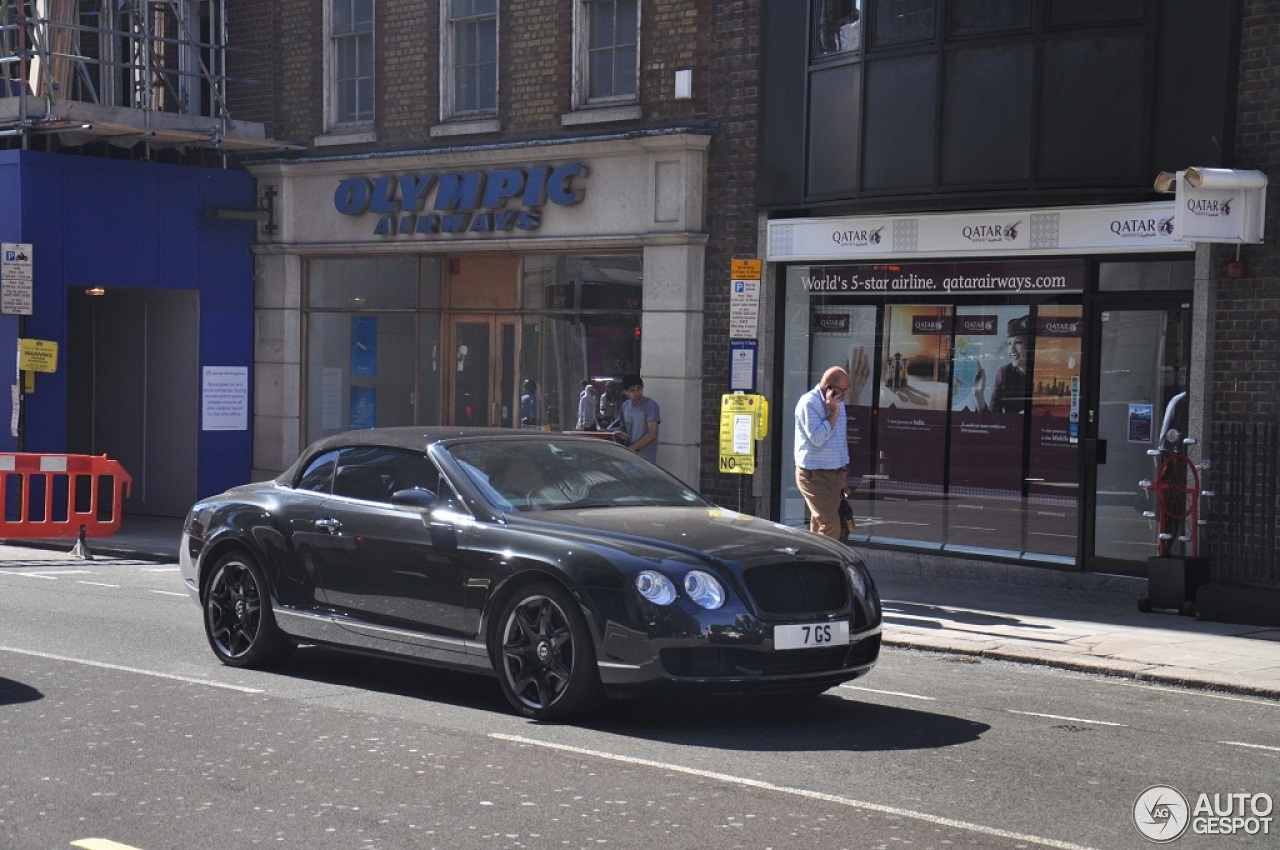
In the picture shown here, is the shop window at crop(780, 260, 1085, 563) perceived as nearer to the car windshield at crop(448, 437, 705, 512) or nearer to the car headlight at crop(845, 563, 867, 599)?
the car windshield at crop(448, 437, 705, 512)

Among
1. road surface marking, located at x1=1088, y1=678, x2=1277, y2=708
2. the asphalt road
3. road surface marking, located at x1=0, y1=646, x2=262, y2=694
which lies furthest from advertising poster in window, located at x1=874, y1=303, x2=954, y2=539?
road surface marking, located at x1=0, y1=646, x2=262, y2=694

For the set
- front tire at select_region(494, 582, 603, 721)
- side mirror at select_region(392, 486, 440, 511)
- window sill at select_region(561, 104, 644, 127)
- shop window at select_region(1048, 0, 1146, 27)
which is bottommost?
front tire at select_region(494, 582, 603, 721)

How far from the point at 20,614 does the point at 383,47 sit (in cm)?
1012

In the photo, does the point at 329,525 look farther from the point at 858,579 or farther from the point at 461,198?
the point at 461,198

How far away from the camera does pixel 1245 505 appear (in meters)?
13.1

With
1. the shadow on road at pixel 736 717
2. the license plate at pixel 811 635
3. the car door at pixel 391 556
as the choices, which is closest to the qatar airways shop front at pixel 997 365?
the shadow on road at pixel 736 717

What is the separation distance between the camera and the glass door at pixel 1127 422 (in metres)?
14.1

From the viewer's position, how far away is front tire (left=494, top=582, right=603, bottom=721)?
7965 millimetres

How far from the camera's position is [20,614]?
40.0 feet

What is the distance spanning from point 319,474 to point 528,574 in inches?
85.0

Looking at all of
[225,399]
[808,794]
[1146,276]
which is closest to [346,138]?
[225,399]

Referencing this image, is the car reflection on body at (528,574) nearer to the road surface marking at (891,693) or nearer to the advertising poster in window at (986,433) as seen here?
the road surface marking at (891,693)

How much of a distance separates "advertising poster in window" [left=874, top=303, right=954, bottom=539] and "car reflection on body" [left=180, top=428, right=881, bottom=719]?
6488mm

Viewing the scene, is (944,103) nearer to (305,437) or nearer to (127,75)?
(305,437)
